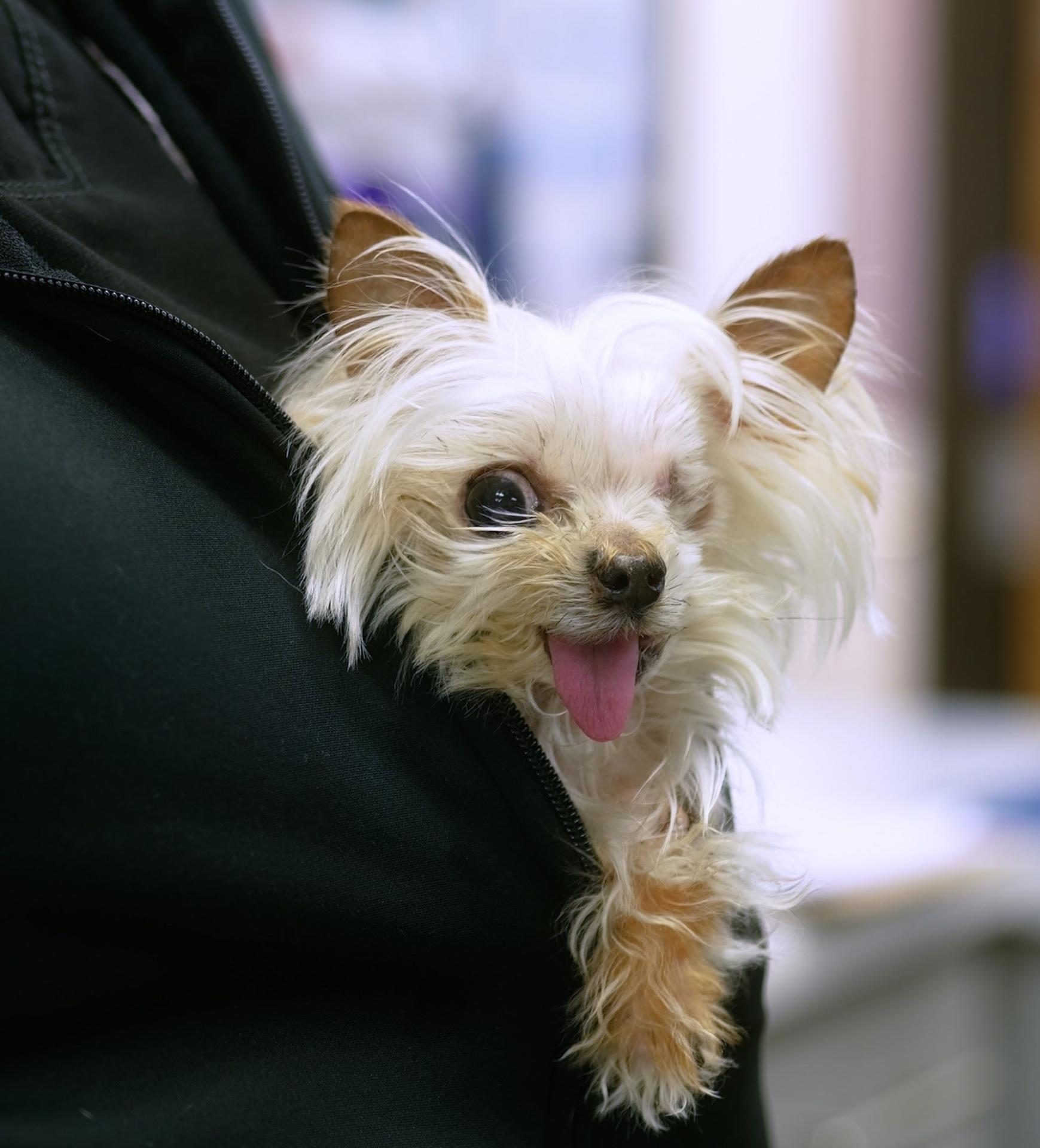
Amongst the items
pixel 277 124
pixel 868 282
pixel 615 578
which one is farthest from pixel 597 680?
pixel 868 282

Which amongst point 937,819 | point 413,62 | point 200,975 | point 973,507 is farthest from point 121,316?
point 973,507

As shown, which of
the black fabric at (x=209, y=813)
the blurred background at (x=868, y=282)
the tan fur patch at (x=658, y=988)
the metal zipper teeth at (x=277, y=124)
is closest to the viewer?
the black fabric at (x=209, y=813)

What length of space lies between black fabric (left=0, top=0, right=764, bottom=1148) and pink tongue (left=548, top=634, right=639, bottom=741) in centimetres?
3

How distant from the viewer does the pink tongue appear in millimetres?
495

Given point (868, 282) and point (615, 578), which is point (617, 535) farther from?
point (868, 282)

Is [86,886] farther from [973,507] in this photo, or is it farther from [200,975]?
[973,507]

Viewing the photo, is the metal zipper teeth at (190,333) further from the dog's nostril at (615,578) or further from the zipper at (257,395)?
the dog's nostril at (615,578)

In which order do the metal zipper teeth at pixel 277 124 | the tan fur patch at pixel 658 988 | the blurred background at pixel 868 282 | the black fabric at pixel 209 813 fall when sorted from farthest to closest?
1. the blurred background at pixel 868 282
2. the metal zipper teeth at pixel 277 124
3. the tan fur patch at pixel 658 988
4. the black fabric at pixel 209 813

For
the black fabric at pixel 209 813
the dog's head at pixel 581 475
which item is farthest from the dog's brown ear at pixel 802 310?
the black fabric at pixel 209 813

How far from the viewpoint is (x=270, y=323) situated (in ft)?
2.08

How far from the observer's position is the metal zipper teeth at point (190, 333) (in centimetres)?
43

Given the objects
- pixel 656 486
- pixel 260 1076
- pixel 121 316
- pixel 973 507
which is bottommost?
pixel 973 507

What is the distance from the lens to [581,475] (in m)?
0.54

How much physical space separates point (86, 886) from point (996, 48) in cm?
282
